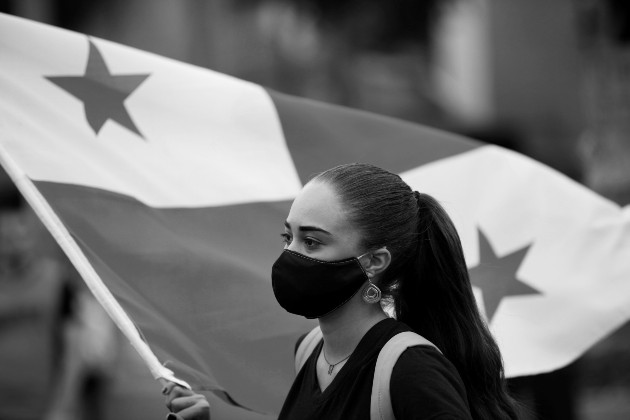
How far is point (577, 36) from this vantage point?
40.3 ft

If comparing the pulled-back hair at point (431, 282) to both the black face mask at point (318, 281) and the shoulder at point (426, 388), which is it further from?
the shoulder at point (426, 388)

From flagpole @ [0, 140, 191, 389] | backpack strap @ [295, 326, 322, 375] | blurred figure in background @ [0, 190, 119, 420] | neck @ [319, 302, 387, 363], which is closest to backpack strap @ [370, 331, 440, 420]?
neck @ [319, 302, 387, 363]

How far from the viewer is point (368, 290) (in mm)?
2896

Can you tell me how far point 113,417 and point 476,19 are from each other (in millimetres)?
10104

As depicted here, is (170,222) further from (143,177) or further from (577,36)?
(577,36)

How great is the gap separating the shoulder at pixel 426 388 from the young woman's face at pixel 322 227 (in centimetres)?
33

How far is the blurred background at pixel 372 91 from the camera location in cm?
638

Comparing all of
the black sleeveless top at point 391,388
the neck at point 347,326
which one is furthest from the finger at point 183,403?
the neck at point 347,326

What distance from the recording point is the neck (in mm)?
2867

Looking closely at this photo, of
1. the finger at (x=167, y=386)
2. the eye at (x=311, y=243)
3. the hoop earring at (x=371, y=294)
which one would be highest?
the eye at (x=311, y=243)

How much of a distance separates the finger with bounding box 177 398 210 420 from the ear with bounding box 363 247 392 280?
0.52m

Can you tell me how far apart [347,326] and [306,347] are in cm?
28

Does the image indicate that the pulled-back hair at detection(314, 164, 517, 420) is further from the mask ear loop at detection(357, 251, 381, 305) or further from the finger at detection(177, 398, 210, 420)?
the finger at detection(177, 398, 210, 420)

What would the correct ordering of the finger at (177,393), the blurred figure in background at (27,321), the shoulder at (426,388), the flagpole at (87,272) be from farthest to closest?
the blurred figure in background at (27,321)
the flagpole at (87,272)
the finger at (177,393)
the shoulder at (426,388)
